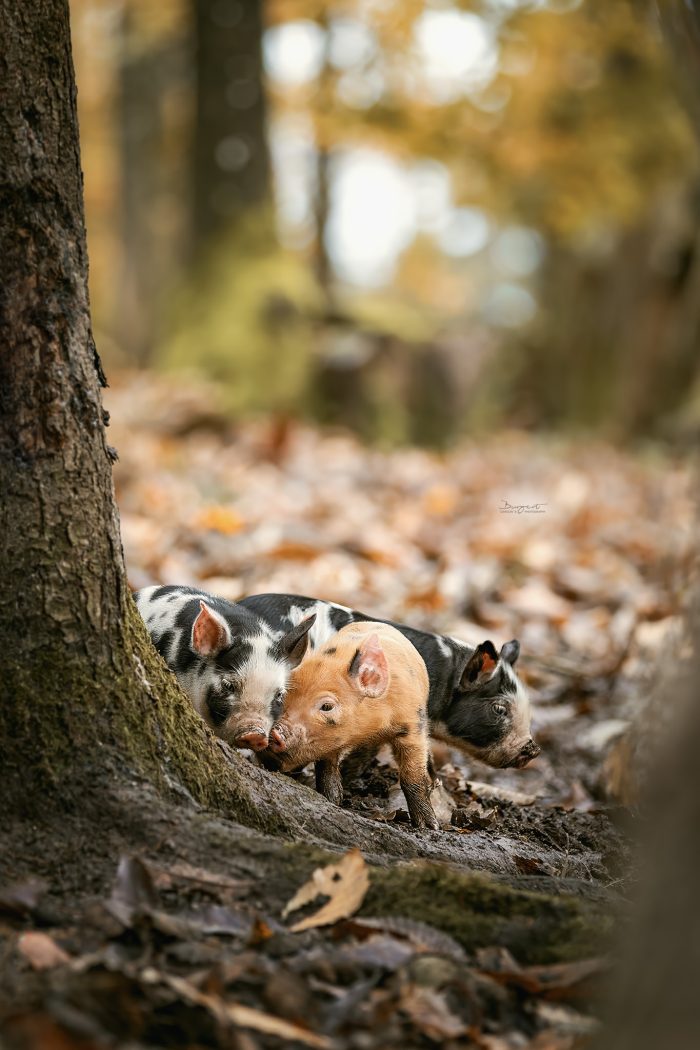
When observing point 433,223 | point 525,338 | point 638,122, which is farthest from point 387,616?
point 433,223

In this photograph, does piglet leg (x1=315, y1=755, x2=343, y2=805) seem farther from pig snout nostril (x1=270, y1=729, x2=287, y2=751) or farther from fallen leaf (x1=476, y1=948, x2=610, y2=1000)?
fallen leaf (x1=476, y1=948, x2=610, y2=1000)

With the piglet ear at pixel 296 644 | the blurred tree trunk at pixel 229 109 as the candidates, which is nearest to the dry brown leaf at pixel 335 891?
the piglet ear at pixel 296 644

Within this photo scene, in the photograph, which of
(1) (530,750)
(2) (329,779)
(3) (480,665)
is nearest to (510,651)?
(3) (480,665)

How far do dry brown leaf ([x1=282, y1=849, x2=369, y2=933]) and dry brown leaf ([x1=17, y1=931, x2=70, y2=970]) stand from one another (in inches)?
21.0

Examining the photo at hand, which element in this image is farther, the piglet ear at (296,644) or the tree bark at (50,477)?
the piglet ear at (296,644)

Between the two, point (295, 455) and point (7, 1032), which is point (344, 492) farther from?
point (7, 1032)

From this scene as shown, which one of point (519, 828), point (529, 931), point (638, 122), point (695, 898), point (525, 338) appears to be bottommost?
point (519, 828)

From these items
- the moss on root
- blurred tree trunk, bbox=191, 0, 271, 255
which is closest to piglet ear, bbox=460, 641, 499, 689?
the moss on root

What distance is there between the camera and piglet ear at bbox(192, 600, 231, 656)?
404 cm

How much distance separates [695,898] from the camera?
176 cm

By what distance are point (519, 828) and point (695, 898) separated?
8.09ft

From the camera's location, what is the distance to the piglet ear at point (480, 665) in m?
4.59

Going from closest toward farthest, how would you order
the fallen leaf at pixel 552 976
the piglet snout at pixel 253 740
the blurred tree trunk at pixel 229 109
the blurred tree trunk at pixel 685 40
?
the fallen leaf at pixel 552 976
the blurred tree trunk at pixel 685 40
the piglet snout at pixel 253 740
the blurred tree trunk at pixel 229 109
